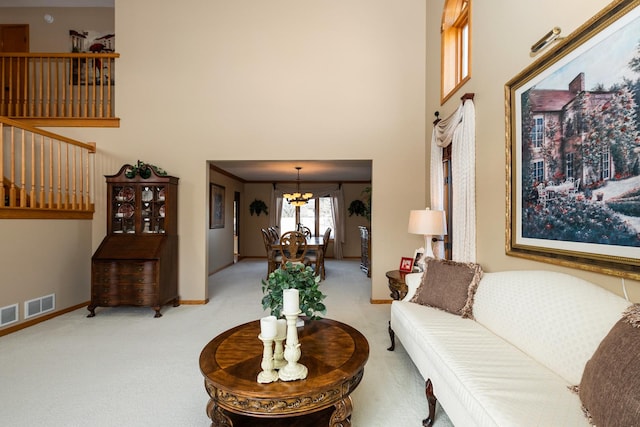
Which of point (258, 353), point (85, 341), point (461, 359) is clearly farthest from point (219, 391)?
point (85, 341)

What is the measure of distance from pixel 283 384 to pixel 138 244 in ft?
10.8

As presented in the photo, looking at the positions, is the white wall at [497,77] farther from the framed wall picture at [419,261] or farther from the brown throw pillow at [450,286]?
the framed wall picture at [419,261]

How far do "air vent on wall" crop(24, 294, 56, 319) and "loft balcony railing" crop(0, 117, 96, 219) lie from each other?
96 centimetres

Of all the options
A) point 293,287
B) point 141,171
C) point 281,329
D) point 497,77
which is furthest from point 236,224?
point 497,77

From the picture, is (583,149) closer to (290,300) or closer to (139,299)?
(290,300)

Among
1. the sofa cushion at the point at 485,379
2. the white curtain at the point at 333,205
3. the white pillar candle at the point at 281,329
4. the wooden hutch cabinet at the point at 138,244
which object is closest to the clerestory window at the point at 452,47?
the sofa cushion at the point at 485,379

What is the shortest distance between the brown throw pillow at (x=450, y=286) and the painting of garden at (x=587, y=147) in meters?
0.52

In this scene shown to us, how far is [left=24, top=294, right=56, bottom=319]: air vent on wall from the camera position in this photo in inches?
129

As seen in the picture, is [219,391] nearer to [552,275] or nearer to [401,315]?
[401,315]

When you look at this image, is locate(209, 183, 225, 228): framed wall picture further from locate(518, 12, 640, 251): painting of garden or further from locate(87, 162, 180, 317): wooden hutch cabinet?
locate(518, 12, 640, 251): painting of garden

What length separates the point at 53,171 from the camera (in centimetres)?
402

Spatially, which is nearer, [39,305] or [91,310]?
[39,305]

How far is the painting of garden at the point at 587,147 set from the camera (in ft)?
4.52

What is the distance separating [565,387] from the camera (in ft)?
4.30
